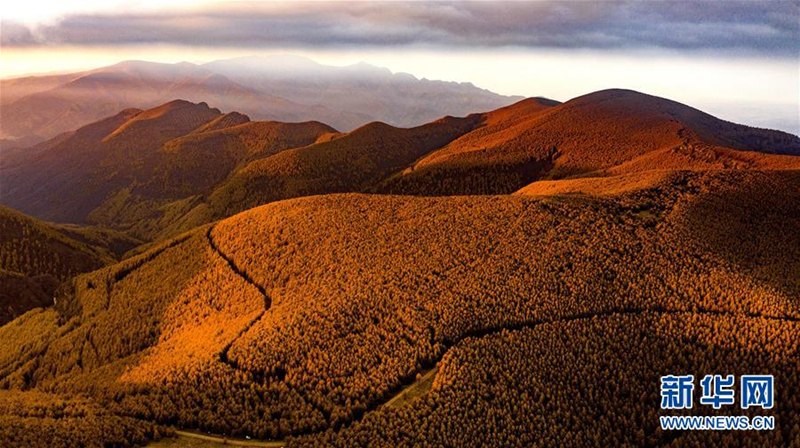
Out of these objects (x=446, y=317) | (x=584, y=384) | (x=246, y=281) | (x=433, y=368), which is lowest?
(x=246, y=281)

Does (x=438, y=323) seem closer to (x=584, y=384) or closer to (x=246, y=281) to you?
(x=584, y=384)

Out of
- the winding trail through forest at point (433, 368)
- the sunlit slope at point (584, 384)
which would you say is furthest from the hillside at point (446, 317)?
the winding trail through forest at point (433, 368)

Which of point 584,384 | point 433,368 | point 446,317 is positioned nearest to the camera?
point 584,384

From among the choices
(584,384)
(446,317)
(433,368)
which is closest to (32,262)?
(446,317)

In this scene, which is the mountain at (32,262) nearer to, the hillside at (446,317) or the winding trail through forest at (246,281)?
the hillside at (446,317)

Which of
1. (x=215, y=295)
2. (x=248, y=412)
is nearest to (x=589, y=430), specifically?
(x=248, y=412)

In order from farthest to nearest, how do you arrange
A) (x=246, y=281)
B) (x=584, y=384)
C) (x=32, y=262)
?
(x=32, y=262) < (x=246, y=281) < (x=584, y=384)
